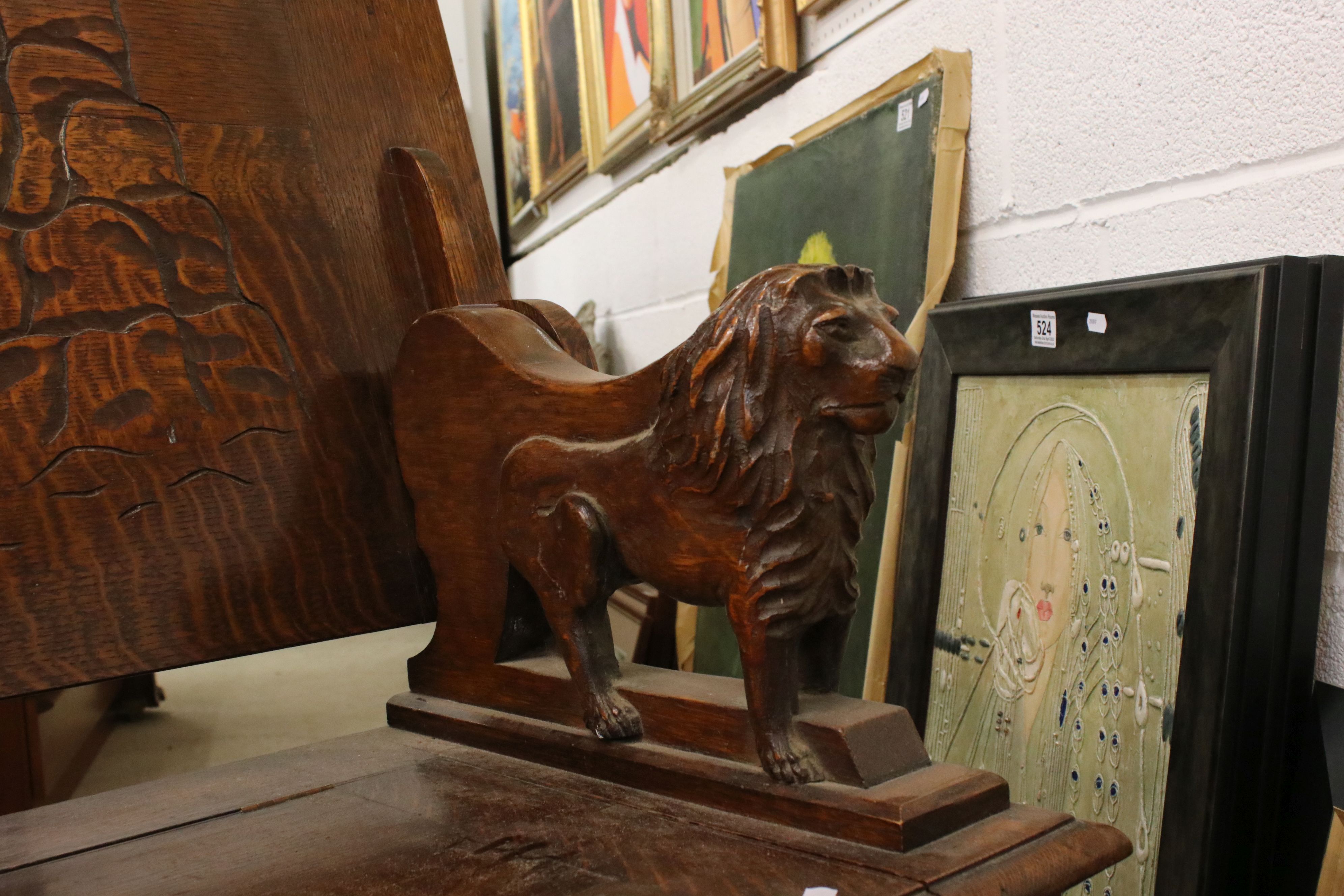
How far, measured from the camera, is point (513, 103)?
2.91 m

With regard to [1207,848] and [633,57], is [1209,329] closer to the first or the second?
[1207,848]

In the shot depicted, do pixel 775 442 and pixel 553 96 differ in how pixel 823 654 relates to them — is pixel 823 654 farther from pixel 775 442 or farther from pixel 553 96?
pixel 553 96

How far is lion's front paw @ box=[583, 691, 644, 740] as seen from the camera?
0.65 m

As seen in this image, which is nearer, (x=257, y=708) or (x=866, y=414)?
(x=866, y=414)

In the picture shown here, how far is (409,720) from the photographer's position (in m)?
0.79

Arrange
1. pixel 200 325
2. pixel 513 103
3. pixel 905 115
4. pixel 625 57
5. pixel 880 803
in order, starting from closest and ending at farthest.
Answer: pixel 880 803 < pixel 200 325 < pixel 905 115 < pixel 625 57 < pixel 513 103

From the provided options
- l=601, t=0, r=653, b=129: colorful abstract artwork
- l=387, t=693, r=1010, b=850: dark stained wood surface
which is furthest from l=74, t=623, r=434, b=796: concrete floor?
l=387, t=693, r=1010, b=850: dark stained wood surface

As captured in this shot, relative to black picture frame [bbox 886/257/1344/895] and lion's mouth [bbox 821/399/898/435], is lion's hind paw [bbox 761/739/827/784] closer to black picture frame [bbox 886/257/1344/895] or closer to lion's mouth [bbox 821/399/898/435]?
lion's mouth [bbox 821/399/898/435]

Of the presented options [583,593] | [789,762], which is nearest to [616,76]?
[583,593]

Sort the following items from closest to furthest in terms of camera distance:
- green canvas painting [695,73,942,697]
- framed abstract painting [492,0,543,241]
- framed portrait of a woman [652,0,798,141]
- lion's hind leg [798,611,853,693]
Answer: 1. lion's hind leg [798,611,853,693]
2. green canvas painting [695,73,942,697]
3. framed portrait of a woman [652,0,798,141]
4. framed abstract painting [492,0,543,241]

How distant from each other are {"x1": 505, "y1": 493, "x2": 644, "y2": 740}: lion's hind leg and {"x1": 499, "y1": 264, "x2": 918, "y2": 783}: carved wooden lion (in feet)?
0.09

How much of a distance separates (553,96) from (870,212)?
1.52 meters

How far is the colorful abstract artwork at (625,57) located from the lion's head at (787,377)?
1284 millimetres

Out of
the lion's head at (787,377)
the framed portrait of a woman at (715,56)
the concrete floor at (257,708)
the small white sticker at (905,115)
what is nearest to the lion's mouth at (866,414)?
the lion's head at (787,377)
